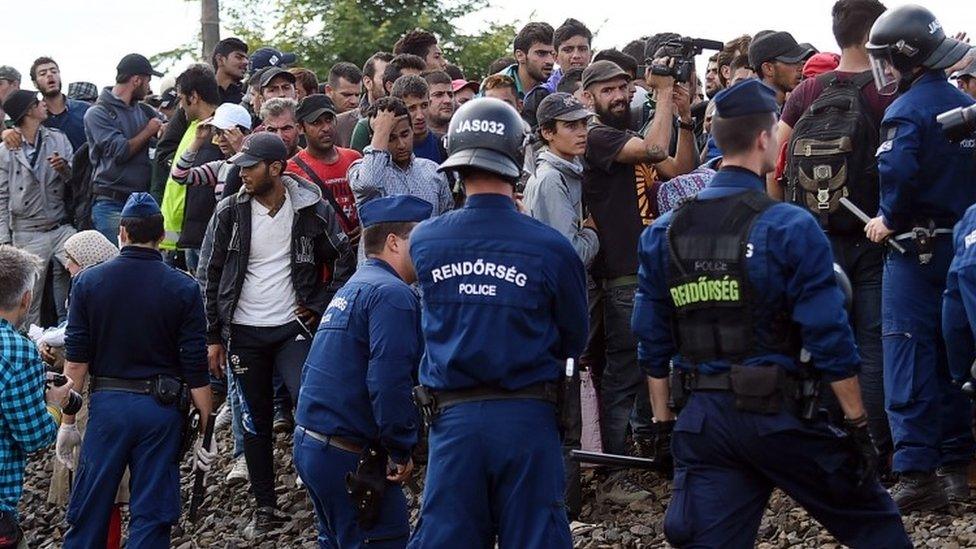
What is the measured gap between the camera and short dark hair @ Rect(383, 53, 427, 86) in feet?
38.0

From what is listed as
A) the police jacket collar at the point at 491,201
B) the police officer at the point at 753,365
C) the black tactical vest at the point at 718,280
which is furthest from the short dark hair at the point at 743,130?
the police jacket collar at the point at 491,201

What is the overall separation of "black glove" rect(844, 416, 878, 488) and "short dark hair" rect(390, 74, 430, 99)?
16.1 ft

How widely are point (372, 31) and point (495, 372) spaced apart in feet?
54.5

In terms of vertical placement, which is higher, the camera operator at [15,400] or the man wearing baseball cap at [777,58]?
the man wearing baseball cap at [777,58]

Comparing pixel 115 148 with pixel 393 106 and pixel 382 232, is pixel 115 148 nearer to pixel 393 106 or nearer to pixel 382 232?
pixel 393 106

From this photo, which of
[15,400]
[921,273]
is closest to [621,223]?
[921,273]

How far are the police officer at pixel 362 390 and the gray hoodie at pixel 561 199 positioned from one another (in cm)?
176

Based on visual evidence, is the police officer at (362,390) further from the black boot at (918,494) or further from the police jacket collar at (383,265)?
the black boot at (918,494)

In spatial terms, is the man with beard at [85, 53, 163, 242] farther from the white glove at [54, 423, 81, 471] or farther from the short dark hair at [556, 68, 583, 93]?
the white glove at [54, 423, 81, 471]

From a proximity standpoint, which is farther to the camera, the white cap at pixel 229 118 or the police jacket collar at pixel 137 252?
the white cap at pixel 229 118

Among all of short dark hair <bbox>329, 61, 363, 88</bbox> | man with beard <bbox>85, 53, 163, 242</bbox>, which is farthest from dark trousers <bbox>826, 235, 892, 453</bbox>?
man with beard <bbox>85, 53, 163, 242</bbox>

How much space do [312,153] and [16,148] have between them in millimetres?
5143

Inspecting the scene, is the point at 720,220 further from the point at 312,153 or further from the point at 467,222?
the point at 312,153

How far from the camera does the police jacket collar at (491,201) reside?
6.27 meters
